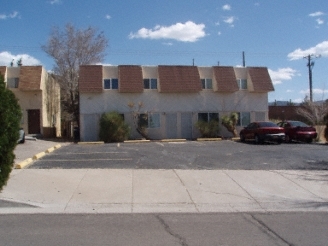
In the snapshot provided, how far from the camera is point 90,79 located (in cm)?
3056

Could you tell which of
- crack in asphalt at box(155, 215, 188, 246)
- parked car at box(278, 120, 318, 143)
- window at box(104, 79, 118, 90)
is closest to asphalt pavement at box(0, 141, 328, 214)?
crack in asphalt at box(155, 215, 188, 246)

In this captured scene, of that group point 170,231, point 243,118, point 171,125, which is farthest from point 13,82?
point 170,231

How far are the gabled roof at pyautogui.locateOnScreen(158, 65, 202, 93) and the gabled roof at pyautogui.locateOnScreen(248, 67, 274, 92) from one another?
16.0 ft

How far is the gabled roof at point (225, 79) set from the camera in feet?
105

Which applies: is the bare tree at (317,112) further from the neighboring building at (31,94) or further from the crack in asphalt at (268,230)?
the crack in asphalt at (268,230)

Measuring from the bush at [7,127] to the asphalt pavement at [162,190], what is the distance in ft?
2.73

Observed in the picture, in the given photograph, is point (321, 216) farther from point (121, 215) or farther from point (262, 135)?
point (262, 135)

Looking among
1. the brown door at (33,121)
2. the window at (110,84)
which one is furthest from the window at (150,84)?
the brown door at (33,121)

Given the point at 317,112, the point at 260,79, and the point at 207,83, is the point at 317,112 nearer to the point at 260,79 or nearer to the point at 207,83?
the point at 260,79

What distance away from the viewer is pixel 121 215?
26.7 feet

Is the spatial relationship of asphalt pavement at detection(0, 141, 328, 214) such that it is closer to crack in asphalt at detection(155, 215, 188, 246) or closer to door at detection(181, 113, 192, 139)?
crack in asphalt at detection(155, 215, 188, 246)

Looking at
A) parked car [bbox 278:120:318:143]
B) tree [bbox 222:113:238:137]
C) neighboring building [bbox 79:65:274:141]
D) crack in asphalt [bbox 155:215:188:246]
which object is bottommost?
crack in asphalt [bbox 155:215:188:246]

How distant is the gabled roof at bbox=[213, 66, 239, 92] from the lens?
3194 cm

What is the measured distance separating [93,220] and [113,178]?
3.96m
